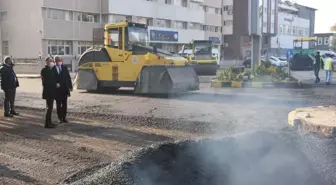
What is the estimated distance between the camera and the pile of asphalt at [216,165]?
4.11 meters

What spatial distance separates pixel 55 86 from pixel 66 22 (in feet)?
99.1

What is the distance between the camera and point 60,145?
7086 mm

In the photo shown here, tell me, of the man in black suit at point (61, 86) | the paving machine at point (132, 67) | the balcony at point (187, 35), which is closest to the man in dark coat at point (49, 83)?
the man in black suit at point (61, 86)

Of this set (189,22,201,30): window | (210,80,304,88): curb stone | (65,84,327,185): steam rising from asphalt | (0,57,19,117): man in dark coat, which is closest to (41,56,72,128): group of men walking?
(0,57,19,117): man in dark coat

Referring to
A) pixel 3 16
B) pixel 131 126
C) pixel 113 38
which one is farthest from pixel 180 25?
pixel 131 126

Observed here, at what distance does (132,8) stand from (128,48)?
2872 centimetres

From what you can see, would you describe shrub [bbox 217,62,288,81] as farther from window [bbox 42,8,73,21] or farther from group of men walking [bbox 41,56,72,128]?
window [bbox 42,8,73,21]

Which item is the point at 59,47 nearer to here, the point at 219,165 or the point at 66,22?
the point at 66,22

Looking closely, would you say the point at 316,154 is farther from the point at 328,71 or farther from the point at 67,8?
the point at 67,8

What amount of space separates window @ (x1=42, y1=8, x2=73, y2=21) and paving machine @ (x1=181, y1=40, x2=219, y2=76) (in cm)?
1461

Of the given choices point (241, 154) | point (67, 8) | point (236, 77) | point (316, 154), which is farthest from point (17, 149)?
point (67, 8)

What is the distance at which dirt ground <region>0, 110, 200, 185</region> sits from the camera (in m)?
5.55

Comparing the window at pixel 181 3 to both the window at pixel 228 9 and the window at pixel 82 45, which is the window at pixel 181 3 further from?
the window at pixel 82 45

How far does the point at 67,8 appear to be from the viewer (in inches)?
1474
